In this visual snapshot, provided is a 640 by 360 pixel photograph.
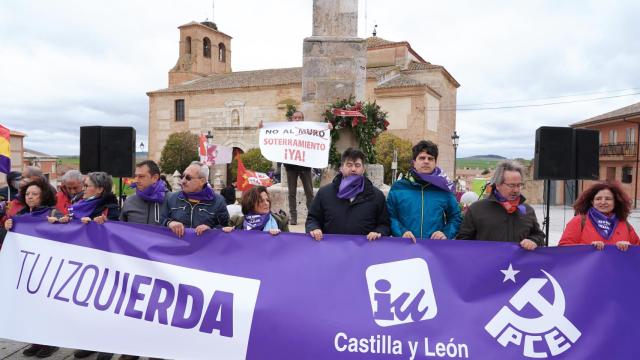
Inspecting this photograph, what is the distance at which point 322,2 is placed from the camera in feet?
27.9

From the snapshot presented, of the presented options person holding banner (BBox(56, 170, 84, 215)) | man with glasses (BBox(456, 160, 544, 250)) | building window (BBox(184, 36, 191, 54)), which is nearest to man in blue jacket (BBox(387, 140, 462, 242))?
man with glasses (BBox(456, 160, 544, 250))

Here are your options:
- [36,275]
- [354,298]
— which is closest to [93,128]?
[36,275]

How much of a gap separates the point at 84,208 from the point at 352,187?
222 cm

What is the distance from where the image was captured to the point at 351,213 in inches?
146

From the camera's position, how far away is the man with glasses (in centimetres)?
340

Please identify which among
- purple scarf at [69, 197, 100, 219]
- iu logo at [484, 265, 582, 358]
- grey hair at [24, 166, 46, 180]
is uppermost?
grey hair at [24, 166, 46, 180]

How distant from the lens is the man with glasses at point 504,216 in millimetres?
3404

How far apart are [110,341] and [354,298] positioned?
1769mm

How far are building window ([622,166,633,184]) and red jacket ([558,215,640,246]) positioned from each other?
36727 mm

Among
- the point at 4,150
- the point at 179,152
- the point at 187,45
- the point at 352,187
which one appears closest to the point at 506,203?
the point at 352,187

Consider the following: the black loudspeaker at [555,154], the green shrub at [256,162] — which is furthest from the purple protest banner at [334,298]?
the green shrub at [256,162]

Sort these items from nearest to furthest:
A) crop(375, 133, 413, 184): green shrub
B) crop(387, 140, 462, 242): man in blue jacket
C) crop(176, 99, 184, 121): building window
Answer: crop(387, 140, 462, 242): man in blue jacket
crop(375, 133, 413, 184): green shrub
crop(176, 99, 184, 121): building window

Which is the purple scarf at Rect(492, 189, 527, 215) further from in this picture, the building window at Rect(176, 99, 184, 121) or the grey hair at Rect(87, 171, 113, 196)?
the building window at Rect(176, 99, 184, 121)

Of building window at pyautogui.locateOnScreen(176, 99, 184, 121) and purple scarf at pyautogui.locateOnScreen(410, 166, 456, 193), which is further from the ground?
building window at pyautogui.locateOnScreen(176, 99, 184, 121)
